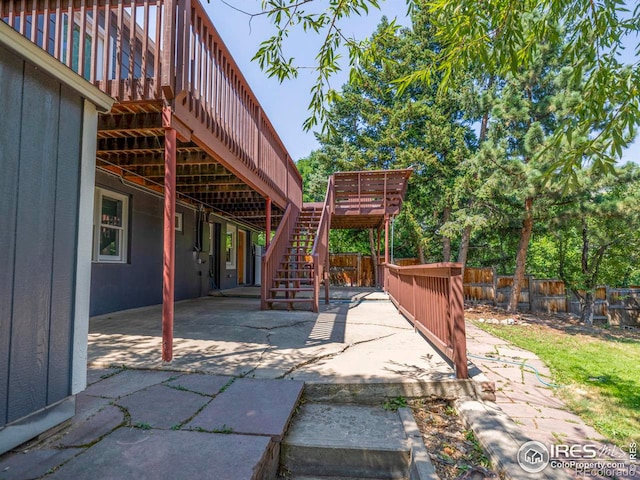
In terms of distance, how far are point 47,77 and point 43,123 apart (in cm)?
26

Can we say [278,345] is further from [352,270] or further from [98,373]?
[352,270]

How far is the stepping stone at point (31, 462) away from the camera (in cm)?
146

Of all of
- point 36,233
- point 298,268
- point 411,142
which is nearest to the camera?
point 36,233

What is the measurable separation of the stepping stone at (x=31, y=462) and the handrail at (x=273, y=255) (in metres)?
4.19

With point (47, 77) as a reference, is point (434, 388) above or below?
below

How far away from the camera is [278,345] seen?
148 inches

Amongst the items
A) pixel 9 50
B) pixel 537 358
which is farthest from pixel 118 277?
pixel 537 358

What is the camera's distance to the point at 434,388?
2.56 m

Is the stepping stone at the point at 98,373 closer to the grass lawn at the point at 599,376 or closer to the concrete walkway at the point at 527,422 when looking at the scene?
the concrete walkway at the point at 527,422

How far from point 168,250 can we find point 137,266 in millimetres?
3671

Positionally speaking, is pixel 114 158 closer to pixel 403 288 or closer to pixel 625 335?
pixel 403 288

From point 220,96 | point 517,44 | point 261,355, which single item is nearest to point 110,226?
point 220,96

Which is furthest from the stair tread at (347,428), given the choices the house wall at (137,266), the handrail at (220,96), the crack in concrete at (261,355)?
the house wall at (137,266)

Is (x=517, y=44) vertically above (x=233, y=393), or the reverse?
(x=517, y=44)
